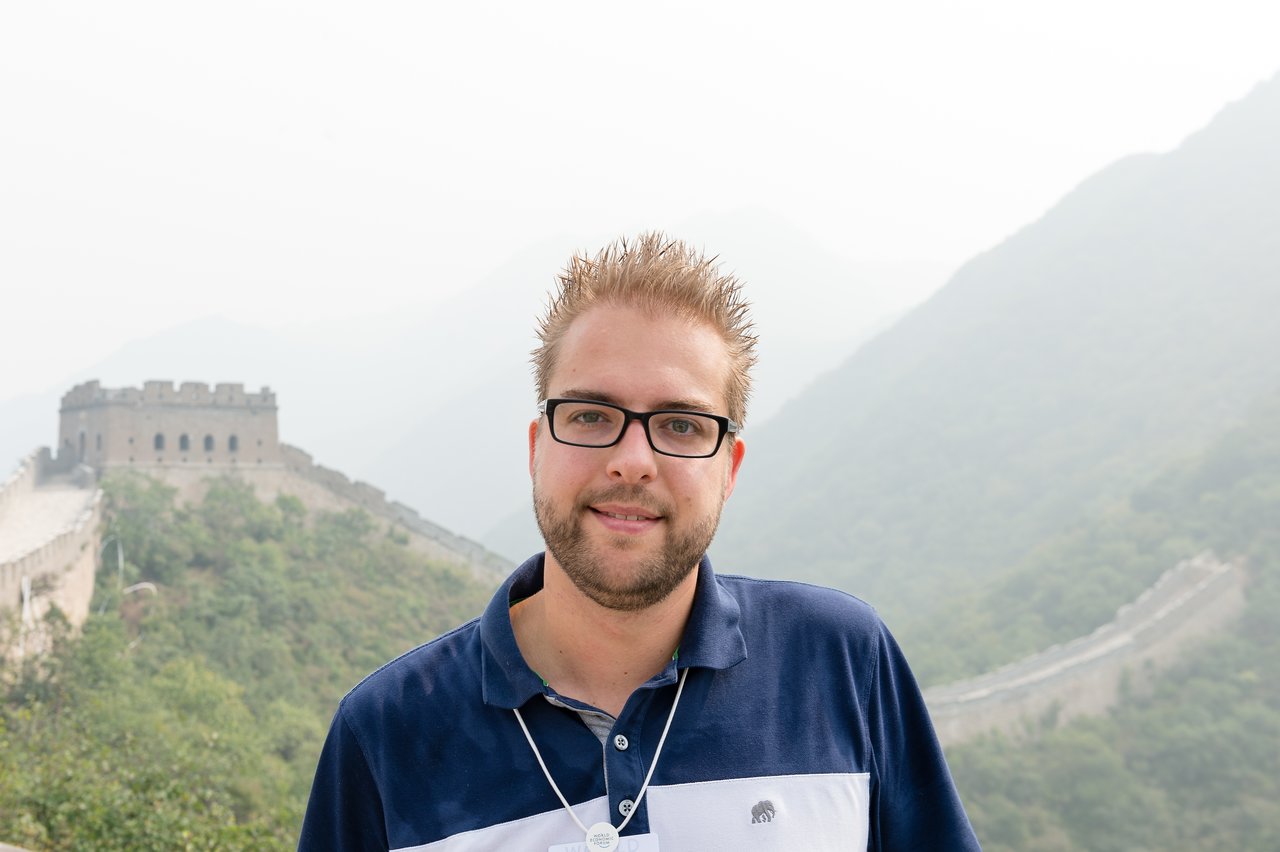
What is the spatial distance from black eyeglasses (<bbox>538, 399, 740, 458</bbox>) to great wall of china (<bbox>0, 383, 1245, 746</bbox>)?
2202 cm

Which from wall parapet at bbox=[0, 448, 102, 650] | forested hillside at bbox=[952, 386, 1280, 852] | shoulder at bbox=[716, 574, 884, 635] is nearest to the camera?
shoulder at bbox=[716, 574, 884, 635]

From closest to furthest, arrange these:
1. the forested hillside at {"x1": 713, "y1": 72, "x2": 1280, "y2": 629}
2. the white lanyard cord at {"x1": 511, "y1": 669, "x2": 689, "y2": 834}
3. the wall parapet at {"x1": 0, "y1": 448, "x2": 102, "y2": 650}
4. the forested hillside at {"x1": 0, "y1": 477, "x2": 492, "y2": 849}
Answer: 1. the white lanyard cord at {"x1": 511, "y1": 669, "x2": 689, "y2": 834}
2. the forested hillside at {"x1": 0, "y1": 477, "x2": 492, "y2": 849}
3. the wall parapet at {"x1": 0, "y1": 448, "x2": 102, "y2": 650}
4. the forested hillside at {"x1": 713, "y1": 72, "x2": 1280, "y2": 629}

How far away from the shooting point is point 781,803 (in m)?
1.69

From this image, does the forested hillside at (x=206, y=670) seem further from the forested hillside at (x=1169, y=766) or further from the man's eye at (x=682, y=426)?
the forested hillside at (x=1169, y=766)

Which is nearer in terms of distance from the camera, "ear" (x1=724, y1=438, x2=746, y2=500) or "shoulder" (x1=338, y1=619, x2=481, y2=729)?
"shoulder" (x1=338, y1=619, x2=481, y2=729)

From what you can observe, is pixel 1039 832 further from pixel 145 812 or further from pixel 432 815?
pixel 432 815

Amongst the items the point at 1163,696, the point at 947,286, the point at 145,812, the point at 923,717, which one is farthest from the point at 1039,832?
the point at 947,286

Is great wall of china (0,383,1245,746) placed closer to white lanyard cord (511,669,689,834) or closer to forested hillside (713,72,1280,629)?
forested hillside (713,72,1280,629)

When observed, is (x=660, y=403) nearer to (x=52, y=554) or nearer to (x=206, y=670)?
(x=52, y=554)

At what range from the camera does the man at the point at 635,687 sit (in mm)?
1673

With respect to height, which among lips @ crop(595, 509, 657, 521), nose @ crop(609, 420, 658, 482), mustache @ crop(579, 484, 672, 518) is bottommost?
lips @ crop(595, 509, 657, 521)

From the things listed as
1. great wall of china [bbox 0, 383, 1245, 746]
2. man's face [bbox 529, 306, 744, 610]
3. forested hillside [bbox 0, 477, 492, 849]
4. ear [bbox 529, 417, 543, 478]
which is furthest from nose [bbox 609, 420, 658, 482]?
great wall of china [bbox 0, 383, 1245, 746]

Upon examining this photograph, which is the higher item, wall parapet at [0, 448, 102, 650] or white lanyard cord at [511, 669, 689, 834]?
wall parapet at [0, 448, 102, 650]

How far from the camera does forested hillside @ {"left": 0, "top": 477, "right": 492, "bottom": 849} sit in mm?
8297
